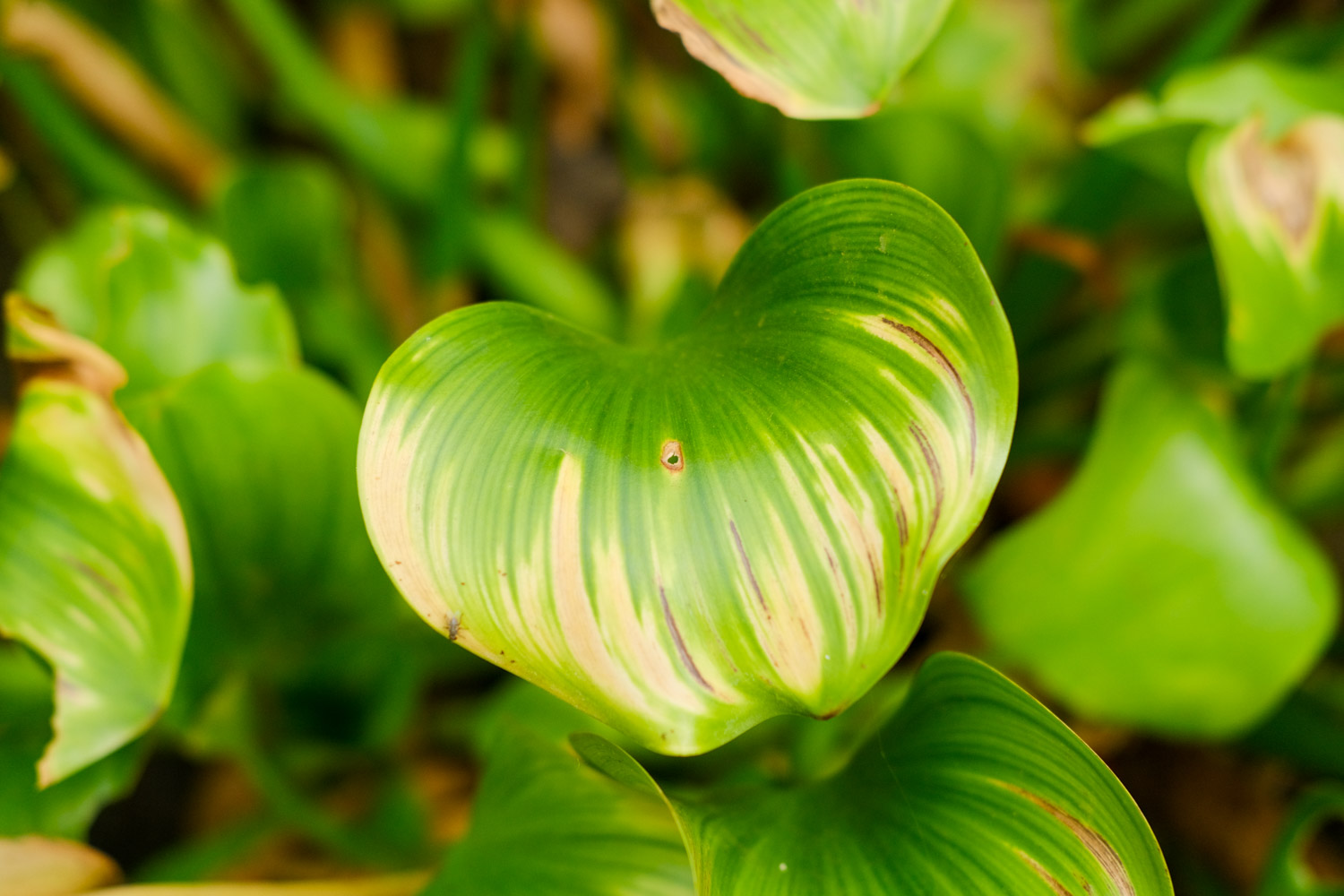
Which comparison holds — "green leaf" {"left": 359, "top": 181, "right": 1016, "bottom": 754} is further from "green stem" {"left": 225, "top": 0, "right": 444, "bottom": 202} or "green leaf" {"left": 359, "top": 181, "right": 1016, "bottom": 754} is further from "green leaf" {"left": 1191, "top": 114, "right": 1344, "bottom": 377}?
"green stem" {"left": 225, "top": 0, "right": 444, "bottom": 202}

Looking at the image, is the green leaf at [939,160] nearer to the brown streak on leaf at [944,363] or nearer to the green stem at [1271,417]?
the green stem at [1271,417]

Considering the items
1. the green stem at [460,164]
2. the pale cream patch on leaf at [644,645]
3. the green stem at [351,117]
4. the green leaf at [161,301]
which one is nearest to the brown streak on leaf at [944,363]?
the pale cream patch on leaf at [644,645]

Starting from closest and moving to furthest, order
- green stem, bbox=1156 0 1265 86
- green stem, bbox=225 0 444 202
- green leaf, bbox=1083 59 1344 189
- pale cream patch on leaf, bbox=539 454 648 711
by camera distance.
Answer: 1. pale cream patch on leaf, bbox=539 454 648 711
2. green leaf, bbox=1083 59 1344 189
3. green stem, bbox=1156 0 1265 86
4. green stem, bbox=225 0 444 202

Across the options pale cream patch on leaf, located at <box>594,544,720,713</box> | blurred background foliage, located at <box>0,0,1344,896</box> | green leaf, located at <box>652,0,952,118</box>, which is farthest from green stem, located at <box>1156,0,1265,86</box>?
pale cream patch on leaf, located at <box>594,544,720,713</box>

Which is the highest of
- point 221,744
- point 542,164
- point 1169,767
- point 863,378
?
point 863,378

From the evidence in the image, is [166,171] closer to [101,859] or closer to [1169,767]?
[101,859]

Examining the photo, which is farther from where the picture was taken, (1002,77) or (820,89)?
(1002,77)

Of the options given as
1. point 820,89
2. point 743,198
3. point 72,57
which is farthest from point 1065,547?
point 72,57
